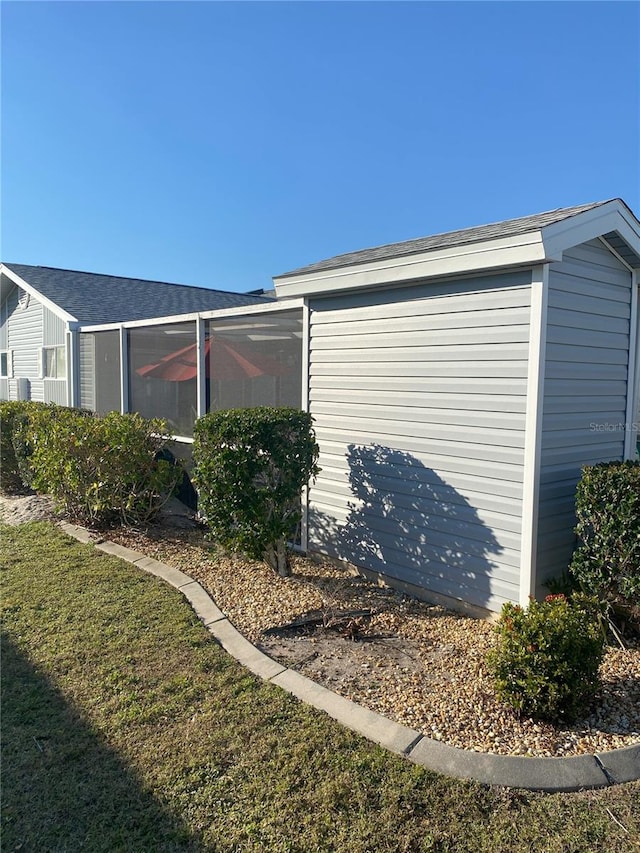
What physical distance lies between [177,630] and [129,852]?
6.12 ft

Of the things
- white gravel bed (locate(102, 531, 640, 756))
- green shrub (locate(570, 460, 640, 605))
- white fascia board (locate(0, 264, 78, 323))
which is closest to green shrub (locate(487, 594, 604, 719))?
white gravel bed (locate(102, 531, 640, 756))

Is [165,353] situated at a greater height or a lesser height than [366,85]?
lesser

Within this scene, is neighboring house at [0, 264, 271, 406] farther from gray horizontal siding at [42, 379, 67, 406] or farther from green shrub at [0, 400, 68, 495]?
green shrub at [0, 400, 68, 495]

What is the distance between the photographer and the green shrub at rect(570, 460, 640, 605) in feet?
11.1

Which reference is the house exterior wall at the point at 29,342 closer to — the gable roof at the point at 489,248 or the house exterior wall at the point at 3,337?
the house exterior wall at the point at 3,337

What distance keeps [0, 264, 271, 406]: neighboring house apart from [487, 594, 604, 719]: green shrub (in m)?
10.00

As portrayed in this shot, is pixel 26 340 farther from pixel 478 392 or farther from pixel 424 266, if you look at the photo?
pixel 478 392

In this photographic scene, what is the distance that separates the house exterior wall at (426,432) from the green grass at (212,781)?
75.2 inches

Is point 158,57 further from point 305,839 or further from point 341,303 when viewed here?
point 305,839

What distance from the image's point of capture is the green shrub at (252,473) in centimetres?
454

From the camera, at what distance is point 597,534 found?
11.6ft

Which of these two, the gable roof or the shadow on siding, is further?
the shadow on siding

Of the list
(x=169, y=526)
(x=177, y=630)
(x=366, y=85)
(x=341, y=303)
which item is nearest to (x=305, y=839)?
(x=177, y=630)

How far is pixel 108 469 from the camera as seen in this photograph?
20.4 feet
